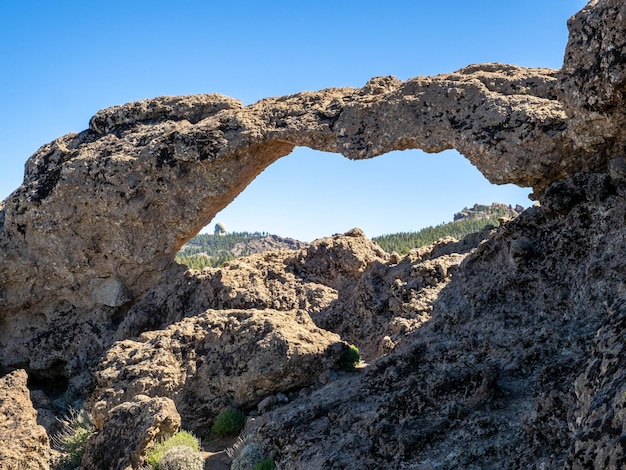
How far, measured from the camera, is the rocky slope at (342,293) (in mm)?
8039

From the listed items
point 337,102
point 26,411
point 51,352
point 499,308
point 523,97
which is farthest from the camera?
point 51,352

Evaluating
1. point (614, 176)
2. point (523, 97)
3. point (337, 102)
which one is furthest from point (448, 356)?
point (337, 102)

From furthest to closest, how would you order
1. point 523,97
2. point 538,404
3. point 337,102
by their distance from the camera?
point 337,102
point 523,97
point 538,404

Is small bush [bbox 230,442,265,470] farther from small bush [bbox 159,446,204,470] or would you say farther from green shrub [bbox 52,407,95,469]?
green shrub [bbox 52,407,95,469]

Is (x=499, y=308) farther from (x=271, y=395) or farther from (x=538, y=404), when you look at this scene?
(x=271, y=395)

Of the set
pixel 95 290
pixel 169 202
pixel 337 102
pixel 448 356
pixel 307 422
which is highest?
pixel 337 102

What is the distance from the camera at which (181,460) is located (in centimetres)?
1030

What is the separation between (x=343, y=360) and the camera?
500 inches

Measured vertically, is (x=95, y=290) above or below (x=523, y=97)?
below

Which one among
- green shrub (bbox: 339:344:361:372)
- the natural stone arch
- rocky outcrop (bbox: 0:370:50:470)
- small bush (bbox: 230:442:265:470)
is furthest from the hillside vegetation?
small bush (bbox: 230:442:265:470)

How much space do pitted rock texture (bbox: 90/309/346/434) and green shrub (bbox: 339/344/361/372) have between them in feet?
0.42

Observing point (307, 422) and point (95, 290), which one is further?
point (95, 290)

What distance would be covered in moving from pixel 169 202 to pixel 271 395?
686 centimetres

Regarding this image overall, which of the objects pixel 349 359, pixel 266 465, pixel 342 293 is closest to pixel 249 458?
pixel 266 465
